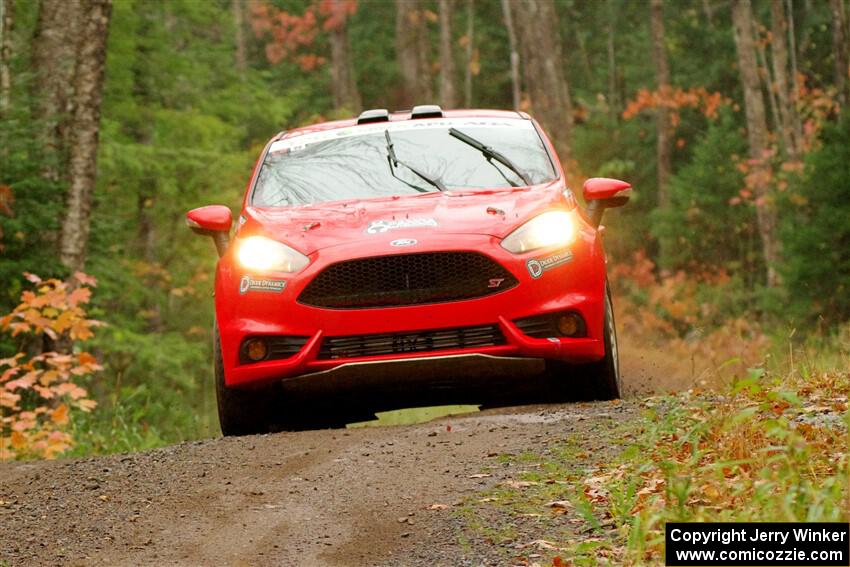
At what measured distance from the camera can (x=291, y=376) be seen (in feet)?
25.7

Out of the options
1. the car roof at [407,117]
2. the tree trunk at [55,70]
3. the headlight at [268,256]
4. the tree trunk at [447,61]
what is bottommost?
the headlight at [268,256]

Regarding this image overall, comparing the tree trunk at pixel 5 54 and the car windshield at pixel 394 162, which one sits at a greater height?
the tree trunk at pixel 5 54

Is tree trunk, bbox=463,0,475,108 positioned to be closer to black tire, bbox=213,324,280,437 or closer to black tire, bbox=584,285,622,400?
black tire, bbox=584,285,622,400

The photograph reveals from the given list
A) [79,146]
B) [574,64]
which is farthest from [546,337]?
[574,64]

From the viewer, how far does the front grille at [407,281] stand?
301 inches

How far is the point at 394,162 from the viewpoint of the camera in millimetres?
8969

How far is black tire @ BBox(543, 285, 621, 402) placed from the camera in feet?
26.8

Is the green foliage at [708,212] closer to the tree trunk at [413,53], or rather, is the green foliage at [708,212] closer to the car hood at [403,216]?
the tree trunk at [413,53]

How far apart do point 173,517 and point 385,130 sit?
4.22 meters

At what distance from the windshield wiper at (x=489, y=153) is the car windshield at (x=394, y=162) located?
2cm

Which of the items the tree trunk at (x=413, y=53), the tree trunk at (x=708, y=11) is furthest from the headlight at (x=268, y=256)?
the tree trunk at (x=708, y=11)

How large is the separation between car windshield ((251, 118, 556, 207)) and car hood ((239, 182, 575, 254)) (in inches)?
9.5

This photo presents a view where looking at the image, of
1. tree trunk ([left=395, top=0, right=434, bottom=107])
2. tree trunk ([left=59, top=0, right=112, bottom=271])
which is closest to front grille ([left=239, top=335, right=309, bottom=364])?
tree trunk ([left=59, top=0, right=112, bottom=271])

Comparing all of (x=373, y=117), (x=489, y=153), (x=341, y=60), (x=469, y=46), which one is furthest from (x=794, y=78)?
(x=489, y=153)
